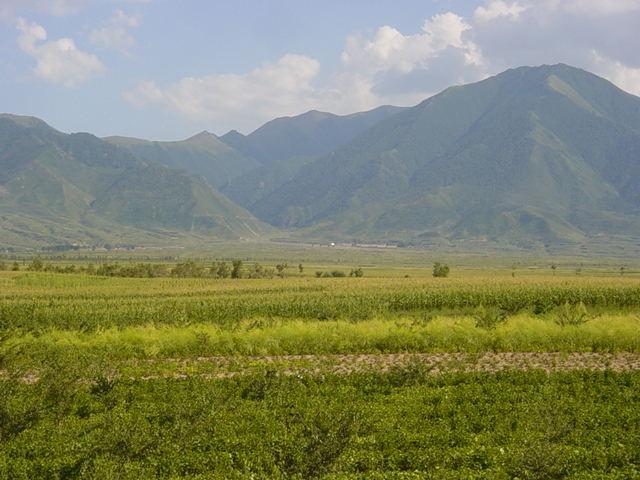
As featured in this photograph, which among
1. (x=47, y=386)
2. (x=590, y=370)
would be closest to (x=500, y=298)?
(x=590, y=370)

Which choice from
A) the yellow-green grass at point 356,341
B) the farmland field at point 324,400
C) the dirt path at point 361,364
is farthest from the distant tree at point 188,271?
the dirt path at point 361,364

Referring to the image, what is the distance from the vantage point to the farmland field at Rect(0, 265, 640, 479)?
581 inches

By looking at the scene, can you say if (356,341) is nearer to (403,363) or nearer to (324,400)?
(403,363)

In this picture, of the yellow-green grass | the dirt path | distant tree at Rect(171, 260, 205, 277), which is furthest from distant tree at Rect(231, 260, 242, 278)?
the dirt path

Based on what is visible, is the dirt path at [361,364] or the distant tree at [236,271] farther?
the distant tree at [236,271]

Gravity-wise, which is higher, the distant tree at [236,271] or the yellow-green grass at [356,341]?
the yellow-green grass at [356,341]

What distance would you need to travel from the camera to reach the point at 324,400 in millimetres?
20266

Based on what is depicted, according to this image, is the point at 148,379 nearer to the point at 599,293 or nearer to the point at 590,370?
the point at 590,370

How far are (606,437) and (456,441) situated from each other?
3877 millimetres

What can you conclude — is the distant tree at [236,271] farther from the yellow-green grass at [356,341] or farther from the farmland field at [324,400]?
the yellow-green grass at [356,341]

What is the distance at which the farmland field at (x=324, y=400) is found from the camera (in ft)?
48.4

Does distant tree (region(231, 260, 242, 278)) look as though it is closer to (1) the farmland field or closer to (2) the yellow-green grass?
(1) the farmland field

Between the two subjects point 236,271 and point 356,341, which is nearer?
point 356,341

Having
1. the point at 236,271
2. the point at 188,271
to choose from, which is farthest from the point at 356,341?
the point at 188,271
